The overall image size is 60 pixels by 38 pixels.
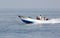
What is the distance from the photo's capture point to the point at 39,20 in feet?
167

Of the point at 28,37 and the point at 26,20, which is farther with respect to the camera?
the point at 26,20

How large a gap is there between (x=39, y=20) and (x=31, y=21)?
1.70m

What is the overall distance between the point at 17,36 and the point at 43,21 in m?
16.0

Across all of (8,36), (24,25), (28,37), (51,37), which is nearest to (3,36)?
(8,36)

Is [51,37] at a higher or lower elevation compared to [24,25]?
lower

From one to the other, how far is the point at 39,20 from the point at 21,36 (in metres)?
15.1

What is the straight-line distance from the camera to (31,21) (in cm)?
5203

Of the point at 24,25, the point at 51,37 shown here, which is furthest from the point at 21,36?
the point at 24,25

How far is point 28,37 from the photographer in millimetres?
35000

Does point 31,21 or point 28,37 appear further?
point 31,21

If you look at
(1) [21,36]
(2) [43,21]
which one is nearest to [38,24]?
(2) [43,21]

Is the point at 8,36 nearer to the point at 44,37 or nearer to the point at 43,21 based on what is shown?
the point at 44,37

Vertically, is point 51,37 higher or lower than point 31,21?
lower

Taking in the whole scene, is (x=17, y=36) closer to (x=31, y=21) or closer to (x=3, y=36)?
(x=3, y=36)
